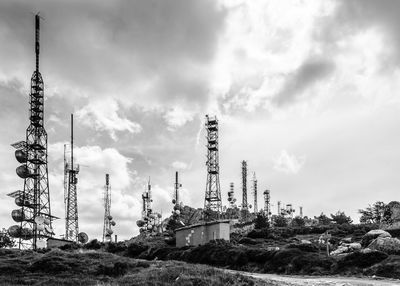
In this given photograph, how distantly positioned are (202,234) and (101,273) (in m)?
22.2

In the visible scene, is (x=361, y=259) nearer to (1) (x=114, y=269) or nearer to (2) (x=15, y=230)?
(1) (x=114, y=269)

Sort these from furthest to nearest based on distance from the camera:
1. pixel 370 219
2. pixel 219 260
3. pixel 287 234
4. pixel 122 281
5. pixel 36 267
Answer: pixel 370 219 < pixel 287 234 < pixel 219 260 < pixel 36 267 < pixel 122 281

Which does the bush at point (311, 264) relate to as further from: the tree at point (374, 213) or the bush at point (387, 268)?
the tree at point (374, 213)

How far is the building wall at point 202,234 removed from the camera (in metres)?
47.7

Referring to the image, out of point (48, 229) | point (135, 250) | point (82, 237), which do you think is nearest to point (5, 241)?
point (82, 237)

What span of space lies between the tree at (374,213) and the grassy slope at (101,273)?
7980cm

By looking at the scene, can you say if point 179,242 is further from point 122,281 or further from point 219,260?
point 122,281

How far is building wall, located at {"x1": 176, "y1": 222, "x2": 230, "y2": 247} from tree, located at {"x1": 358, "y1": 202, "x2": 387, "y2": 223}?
60.8m

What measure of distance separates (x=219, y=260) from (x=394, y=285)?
→ 16629mm

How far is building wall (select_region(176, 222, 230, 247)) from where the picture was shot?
157ft

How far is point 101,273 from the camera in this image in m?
27.9

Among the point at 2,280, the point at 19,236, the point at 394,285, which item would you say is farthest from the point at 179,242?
the point at 394,285

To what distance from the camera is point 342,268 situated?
29406mm

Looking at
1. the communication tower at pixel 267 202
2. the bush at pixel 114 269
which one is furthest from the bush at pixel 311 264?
the communication tower at pixel 267 202
